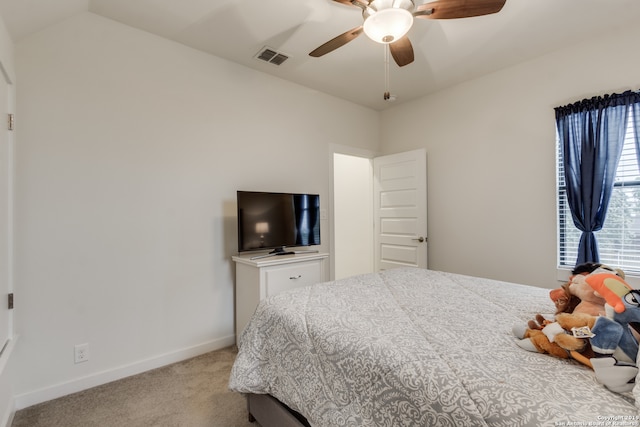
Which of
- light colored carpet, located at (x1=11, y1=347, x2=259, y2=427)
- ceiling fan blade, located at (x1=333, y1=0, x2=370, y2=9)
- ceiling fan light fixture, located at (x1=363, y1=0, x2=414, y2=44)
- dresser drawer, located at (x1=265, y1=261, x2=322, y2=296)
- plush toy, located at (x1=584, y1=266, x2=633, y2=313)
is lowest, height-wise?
light colored carpet, located at (x1=11, y1=347, x2=259, y2=427)

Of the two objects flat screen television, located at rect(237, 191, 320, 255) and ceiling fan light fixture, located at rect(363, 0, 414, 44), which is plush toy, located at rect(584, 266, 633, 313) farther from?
flat screen television, located at rect(237, 191, 320, 255)

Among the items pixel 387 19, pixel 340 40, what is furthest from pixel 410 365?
pixel 340 40

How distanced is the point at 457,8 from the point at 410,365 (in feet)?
5.94

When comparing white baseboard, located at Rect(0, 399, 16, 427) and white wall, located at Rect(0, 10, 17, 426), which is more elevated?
white wall, located at Rect(0, 10, 17, 426)

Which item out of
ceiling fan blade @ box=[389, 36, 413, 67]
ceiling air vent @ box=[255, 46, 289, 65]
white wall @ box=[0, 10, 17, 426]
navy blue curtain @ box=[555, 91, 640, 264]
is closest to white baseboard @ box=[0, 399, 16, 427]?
white wall @ box=[0, 10, 17, 426]

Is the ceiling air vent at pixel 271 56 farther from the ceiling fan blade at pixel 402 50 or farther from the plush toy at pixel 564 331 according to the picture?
the plush toy at pixel 564 331

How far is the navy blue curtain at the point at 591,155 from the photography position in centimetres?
236

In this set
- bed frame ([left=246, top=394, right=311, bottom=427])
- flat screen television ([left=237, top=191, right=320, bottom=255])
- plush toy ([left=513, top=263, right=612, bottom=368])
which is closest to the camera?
plush toy ([left=513, top=263, right=612, bottom=368])

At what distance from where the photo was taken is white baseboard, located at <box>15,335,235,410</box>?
1.91 meters

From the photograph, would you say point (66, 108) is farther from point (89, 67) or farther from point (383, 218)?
point (383, 218)

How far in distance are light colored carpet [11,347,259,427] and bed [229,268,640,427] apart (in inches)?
14.0

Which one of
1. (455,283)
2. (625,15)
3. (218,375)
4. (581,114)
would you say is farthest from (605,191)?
(218,375)

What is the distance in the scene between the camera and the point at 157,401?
75.9 inches

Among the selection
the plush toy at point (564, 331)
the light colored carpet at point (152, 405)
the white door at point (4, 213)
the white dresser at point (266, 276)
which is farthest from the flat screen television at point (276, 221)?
the plush toy at point (564, 331)
